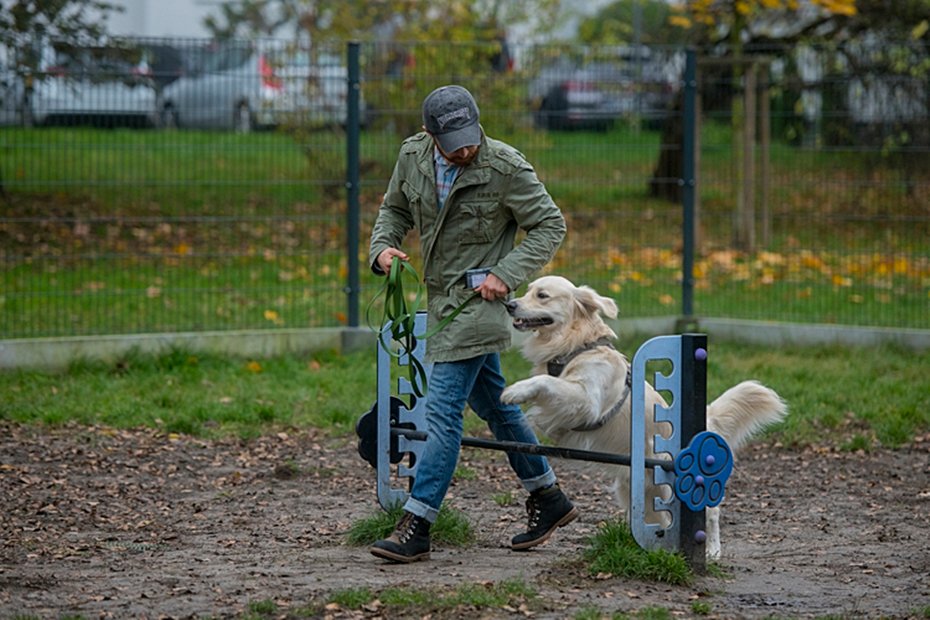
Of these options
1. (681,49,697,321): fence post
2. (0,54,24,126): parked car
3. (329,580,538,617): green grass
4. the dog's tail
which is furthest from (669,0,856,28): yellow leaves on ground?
(329,580,538,617): green grass

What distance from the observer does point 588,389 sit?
5434 millimetres

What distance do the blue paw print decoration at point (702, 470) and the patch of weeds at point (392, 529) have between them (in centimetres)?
107

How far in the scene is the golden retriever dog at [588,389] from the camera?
17.8 ft

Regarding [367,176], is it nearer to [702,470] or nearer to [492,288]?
[492,288]

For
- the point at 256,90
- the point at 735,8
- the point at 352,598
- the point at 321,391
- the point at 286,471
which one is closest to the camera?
the point at 352,598

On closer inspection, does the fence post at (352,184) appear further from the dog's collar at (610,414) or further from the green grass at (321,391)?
the dog's collar at (610,414)

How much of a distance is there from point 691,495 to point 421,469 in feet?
3.63

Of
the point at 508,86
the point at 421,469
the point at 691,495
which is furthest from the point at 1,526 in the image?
the point at 508,86

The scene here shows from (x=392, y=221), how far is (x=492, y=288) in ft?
2.26

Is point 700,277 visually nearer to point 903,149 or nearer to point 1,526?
point 903,149

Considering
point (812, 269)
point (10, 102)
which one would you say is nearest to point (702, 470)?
point (10, 102)

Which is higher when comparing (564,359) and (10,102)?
(10,102)

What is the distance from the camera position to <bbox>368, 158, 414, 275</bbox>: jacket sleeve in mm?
5535

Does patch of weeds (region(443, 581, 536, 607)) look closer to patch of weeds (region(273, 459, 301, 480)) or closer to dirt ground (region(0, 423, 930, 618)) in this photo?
dirt ground (region(0, 423, 930, 618))
